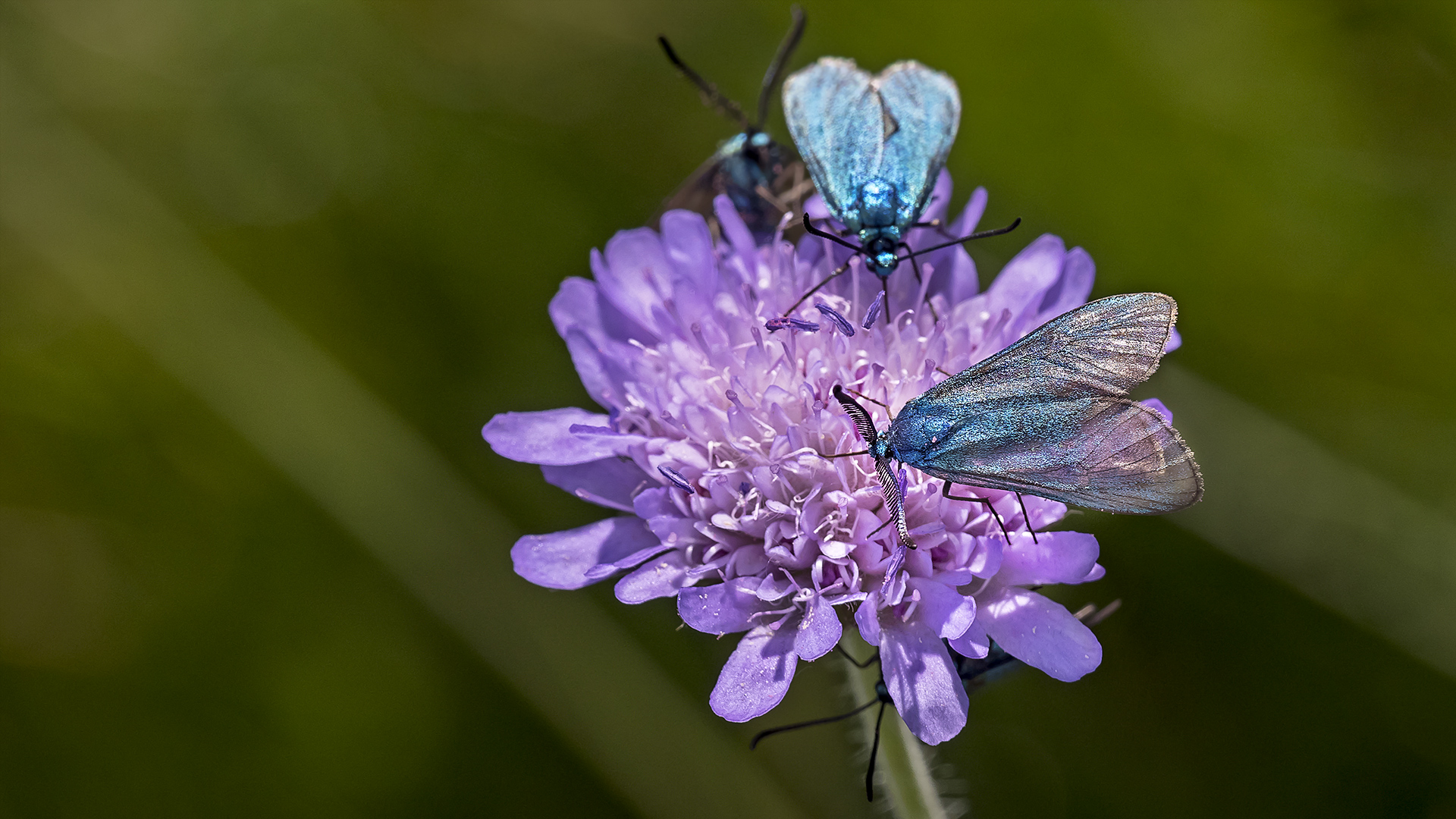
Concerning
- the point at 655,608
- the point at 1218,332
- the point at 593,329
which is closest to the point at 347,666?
the point at 655,608

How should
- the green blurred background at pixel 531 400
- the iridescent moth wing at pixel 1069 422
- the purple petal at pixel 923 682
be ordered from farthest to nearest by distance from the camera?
the green blurred background at pixel 531 400 → the purple petal at pixel 923 682 → the iridescent moth wing at pixel 1069 422

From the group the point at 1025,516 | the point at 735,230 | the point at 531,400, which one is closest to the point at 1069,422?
the point at 1025,516

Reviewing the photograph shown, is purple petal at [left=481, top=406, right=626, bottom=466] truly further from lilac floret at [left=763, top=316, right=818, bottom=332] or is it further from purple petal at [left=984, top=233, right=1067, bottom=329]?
purple petal at [left=984, top=233, right=1067, bottom=329]

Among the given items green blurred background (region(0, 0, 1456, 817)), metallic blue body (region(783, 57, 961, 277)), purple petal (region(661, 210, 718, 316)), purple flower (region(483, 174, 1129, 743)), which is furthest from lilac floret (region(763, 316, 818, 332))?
green blurred background (region(0, 0, 1456, 817))

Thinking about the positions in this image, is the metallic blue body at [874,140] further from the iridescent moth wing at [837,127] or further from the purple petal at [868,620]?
the purple petal at [868,620]

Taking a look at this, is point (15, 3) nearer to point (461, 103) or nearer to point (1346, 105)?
point (461, 103)

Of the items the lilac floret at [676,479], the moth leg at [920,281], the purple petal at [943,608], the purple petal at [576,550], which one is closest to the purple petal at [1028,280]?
the moth leg at [920,281]
